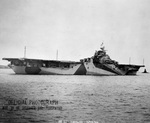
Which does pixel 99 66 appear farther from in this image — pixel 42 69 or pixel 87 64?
pixel 42 69

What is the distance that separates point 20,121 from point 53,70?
158ft

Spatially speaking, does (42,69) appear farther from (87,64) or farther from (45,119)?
(45,119)

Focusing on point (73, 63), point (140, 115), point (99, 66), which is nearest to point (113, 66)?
point (99, 66)

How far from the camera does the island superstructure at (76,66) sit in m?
53.0

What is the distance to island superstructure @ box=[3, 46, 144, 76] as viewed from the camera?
53.0 meters

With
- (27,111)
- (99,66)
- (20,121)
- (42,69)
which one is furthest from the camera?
(99,66)

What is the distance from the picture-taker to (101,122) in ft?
32.0

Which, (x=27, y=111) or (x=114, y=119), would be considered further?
(x=27, y=111)

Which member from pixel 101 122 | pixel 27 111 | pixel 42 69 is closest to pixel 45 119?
pixel 27 111

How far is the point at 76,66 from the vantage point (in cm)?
5975

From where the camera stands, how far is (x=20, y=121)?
30.8ft

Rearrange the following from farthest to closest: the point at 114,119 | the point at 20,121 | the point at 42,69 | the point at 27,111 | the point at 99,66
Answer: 1. the point at 99,66
2. the point at 42,69
3. the point at 27,111
4. the point at 114,119
5. the point at 20,121

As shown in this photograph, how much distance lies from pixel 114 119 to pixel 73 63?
4900cm

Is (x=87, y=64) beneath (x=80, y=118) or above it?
above
